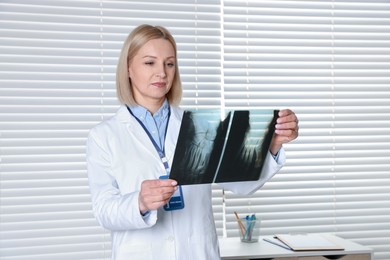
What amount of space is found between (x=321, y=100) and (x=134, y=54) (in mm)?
1775

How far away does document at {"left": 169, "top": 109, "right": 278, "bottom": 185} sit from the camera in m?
1.55

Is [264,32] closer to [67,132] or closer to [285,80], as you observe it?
[285,80]

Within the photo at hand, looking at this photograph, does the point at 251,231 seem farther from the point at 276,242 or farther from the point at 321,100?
the point at 321,100

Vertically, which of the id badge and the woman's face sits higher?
the woman's face

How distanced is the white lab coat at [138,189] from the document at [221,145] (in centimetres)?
14

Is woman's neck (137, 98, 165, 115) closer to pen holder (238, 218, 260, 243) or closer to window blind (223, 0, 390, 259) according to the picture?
pen holder (238, 218, 260, 243)

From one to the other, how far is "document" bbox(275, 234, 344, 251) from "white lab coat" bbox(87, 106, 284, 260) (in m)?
0.87

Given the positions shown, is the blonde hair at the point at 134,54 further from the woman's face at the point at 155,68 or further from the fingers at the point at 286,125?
the fingers at the point at 286,125

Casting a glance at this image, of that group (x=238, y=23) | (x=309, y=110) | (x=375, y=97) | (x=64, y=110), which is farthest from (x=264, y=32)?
(x=64, y=110)

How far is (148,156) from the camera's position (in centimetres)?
177

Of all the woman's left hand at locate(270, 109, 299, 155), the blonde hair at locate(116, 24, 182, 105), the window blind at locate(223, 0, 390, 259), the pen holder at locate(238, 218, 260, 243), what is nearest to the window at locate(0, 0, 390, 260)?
the window blind at locate(223, 0, 390, 259)

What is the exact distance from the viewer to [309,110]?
3.28 metres

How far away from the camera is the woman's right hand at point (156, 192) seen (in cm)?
150


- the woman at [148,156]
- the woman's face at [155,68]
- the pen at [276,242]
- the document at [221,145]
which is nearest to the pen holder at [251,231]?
the pen at [276,242]
